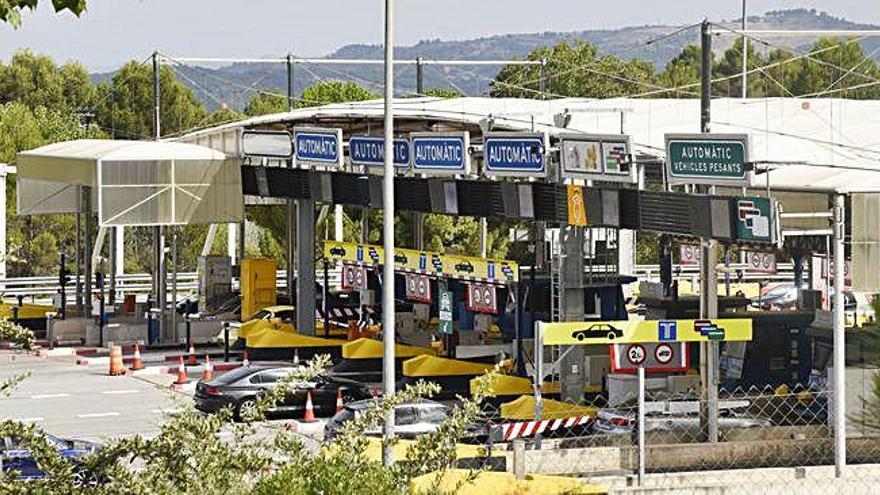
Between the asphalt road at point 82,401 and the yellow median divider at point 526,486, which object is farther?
the asphalt road at point 82,401

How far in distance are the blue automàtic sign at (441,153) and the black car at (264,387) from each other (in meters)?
4.76

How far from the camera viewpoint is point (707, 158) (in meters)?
27.1

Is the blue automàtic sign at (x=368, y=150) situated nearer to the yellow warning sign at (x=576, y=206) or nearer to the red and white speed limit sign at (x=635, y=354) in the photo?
the yellow warning sign at (x=576, y=206)

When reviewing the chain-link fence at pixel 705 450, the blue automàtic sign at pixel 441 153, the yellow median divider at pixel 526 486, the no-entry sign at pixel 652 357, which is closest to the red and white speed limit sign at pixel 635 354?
the no-entry sign at pixel 652 357

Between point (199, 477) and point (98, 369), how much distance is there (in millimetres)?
32399

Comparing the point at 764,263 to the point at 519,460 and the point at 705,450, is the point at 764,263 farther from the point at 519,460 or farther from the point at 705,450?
the point at 519,460

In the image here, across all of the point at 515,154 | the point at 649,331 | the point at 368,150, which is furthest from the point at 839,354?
the point at 368,150

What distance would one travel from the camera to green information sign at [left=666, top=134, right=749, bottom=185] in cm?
2622

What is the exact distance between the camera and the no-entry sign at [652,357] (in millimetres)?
28547

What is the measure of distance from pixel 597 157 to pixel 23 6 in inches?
871

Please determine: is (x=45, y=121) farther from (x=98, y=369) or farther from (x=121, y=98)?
(x=98, y=369)

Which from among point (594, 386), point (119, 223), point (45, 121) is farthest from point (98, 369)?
point (45, 121)

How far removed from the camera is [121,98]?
102 metres

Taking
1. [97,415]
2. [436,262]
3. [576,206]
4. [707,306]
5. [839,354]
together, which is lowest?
[97,415]
